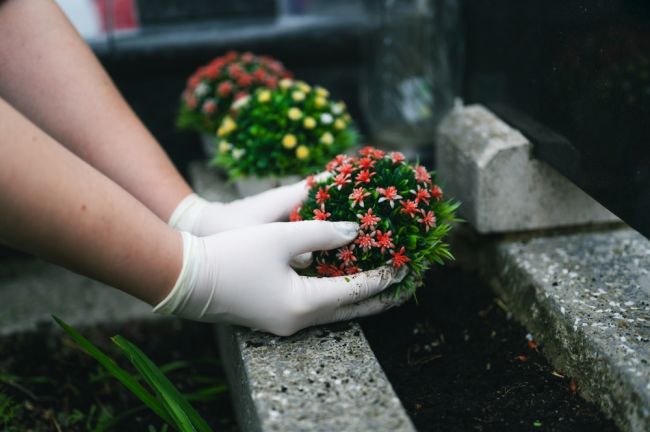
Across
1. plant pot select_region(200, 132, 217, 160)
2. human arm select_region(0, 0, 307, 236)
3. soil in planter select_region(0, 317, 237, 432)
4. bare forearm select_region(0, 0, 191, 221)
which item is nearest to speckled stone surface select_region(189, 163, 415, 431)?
human arm select_region(0, 0, 307, 236)

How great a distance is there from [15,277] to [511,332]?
1595mm

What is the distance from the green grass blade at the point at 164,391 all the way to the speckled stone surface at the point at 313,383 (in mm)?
97

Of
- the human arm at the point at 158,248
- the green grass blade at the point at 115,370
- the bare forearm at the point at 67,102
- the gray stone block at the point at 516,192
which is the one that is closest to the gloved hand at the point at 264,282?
the human arm at the point at 158,248

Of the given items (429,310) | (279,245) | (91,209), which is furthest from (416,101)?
(91,209)

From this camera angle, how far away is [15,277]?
224 centimetres

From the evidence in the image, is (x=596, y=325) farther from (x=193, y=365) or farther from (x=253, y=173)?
(x=193, y=365)

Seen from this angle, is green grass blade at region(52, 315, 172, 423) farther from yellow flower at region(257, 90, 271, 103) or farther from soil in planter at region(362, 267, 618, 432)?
yellow flower at region(257, 90, 271, 103)

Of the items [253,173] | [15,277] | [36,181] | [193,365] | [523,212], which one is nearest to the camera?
[36,181]

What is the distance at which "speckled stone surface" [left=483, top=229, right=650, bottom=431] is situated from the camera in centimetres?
112

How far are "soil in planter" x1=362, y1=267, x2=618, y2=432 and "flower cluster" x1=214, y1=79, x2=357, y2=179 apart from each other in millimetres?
471

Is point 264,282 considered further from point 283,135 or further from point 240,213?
point 283,135

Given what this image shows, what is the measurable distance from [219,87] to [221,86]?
12 mm

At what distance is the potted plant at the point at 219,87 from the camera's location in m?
2.13

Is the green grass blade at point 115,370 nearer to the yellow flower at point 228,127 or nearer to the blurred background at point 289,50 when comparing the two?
the yellow flower at point 228,127
